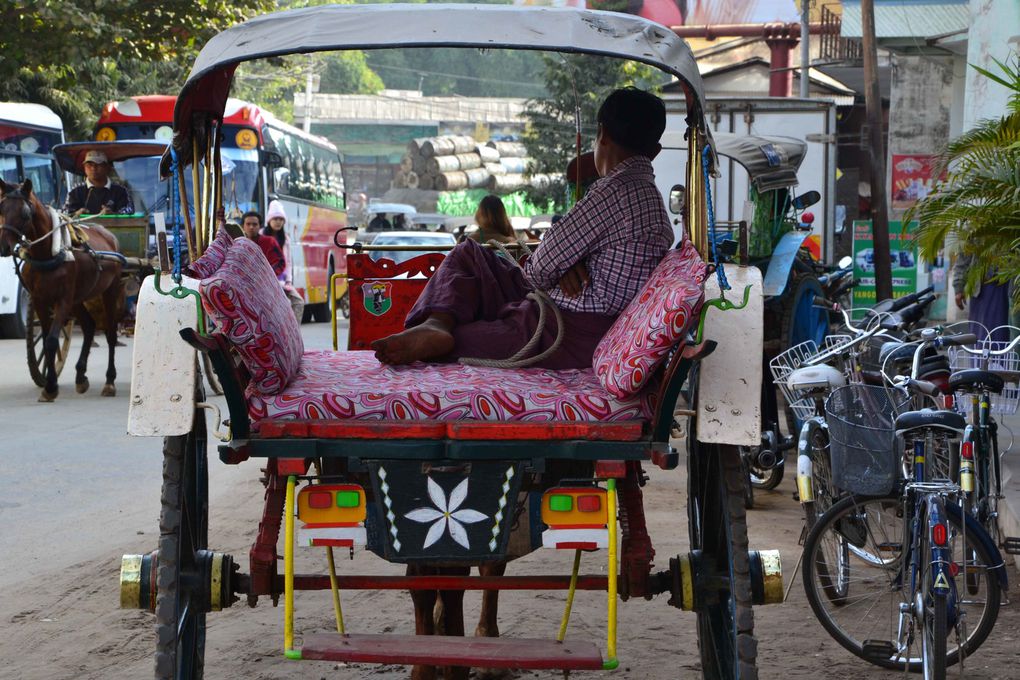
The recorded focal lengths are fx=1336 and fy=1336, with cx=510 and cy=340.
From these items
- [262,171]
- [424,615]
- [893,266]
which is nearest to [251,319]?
[424,615]

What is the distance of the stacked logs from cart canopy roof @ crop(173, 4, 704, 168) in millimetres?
55462

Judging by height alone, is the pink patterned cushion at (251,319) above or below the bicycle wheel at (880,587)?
above

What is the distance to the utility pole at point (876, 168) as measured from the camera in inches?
808

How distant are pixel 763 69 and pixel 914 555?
36063 millimetres

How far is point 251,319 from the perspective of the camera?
3689 millimetres

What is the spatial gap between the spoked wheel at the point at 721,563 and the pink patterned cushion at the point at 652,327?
0.42 m

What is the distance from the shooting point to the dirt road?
498 cm

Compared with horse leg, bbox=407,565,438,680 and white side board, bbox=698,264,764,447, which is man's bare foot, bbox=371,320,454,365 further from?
white side board, bbox=698,264,764,447

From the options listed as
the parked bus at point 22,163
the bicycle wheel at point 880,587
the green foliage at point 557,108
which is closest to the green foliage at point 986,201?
the bicycle wheel at point 880,587

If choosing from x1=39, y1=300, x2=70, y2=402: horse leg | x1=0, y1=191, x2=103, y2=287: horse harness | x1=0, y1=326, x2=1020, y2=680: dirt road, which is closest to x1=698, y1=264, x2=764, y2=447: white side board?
x1=0, y1=326, x2=1020, y2=680: dirt road

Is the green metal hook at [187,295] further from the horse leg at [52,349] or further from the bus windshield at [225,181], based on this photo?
the bus windshield at [225,181]

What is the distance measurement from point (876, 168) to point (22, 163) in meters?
13.6

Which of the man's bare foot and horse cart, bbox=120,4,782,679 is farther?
the man's bare foot

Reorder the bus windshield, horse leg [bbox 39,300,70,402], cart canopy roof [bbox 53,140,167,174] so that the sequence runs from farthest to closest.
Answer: the bus windshield
cart canopy roof [bbox 53,140,167,174]
horse leg [bbox 39,300,70,402]
